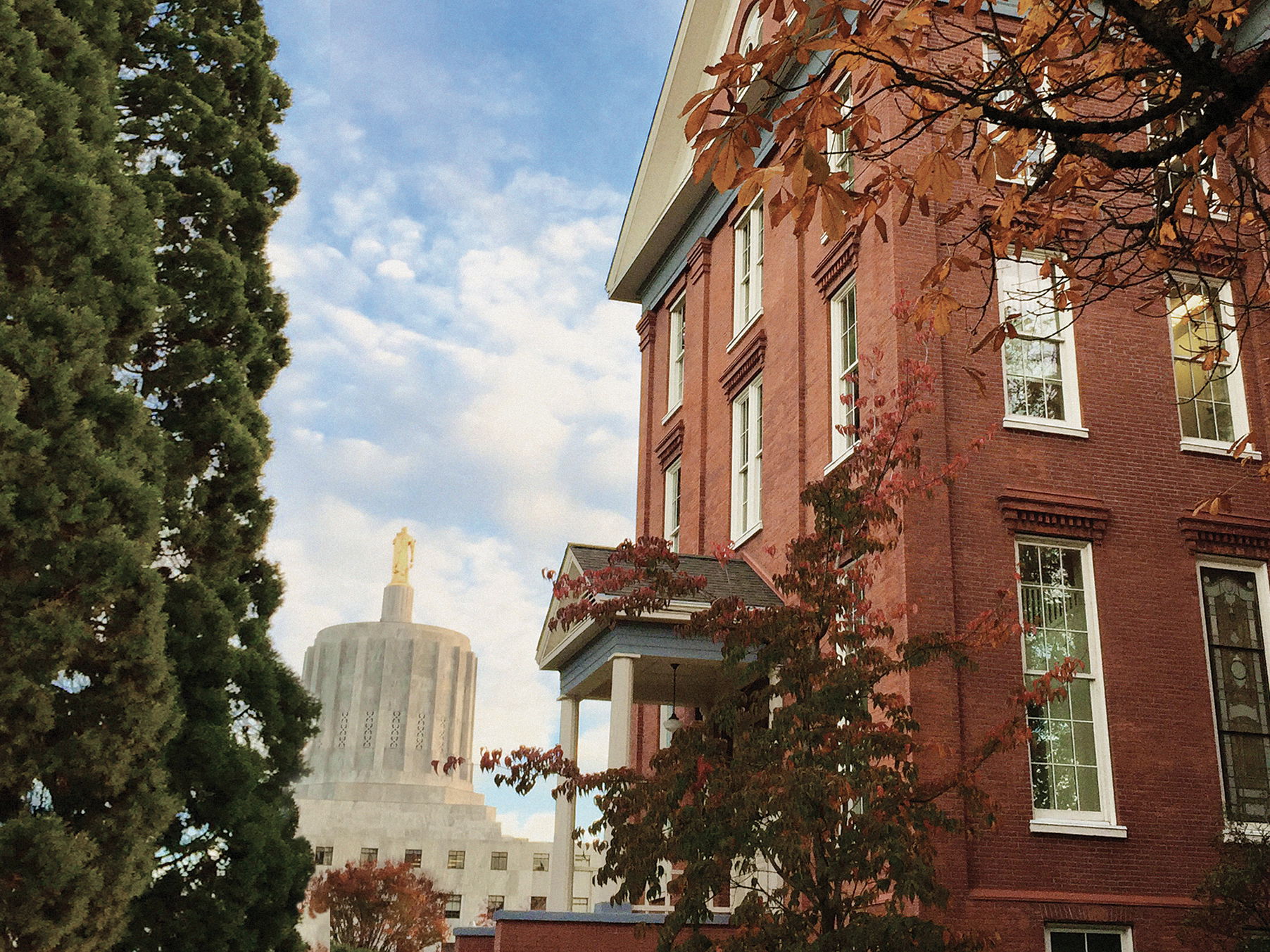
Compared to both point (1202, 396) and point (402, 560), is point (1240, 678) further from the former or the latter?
point (402, 560)

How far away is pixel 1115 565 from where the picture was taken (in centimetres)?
1516

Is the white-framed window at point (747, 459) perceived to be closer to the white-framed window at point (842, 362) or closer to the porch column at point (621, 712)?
the white-framed window at point (842, 362)

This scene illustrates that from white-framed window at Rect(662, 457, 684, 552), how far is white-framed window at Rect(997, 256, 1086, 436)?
27.2 feet

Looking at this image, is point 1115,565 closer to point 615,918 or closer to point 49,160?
point 615,918

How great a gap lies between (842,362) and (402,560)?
52042 millimetres

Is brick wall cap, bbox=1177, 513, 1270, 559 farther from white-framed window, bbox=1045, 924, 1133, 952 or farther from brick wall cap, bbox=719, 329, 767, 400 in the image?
brick wall cap, bbox=719, 329, 767, 400

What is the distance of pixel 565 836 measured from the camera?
16906 mm

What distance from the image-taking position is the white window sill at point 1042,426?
15.4 m

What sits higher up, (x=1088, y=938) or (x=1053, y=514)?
(x=1053, y=514)

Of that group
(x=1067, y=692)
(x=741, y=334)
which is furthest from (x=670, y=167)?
(x=1067, y=692)

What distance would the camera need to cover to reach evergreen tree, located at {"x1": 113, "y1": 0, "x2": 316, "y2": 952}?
12.2 metres

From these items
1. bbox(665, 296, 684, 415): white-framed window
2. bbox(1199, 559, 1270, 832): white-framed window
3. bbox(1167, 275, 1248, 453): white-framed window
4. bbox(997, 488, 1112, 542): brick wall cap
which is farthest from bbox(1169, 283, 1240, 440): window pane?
bbox(665, 296, 684, 415): white-framed window

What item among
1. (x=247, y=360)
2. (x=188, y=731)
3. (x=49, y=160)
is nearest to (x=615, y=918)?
(x=188, y=731)

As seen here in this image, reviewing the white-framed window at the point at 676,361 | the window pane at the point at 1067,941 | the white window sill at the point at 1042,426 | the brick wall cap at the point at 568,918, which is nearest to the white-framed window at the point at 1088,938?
the window pane at the point at 1067,941
